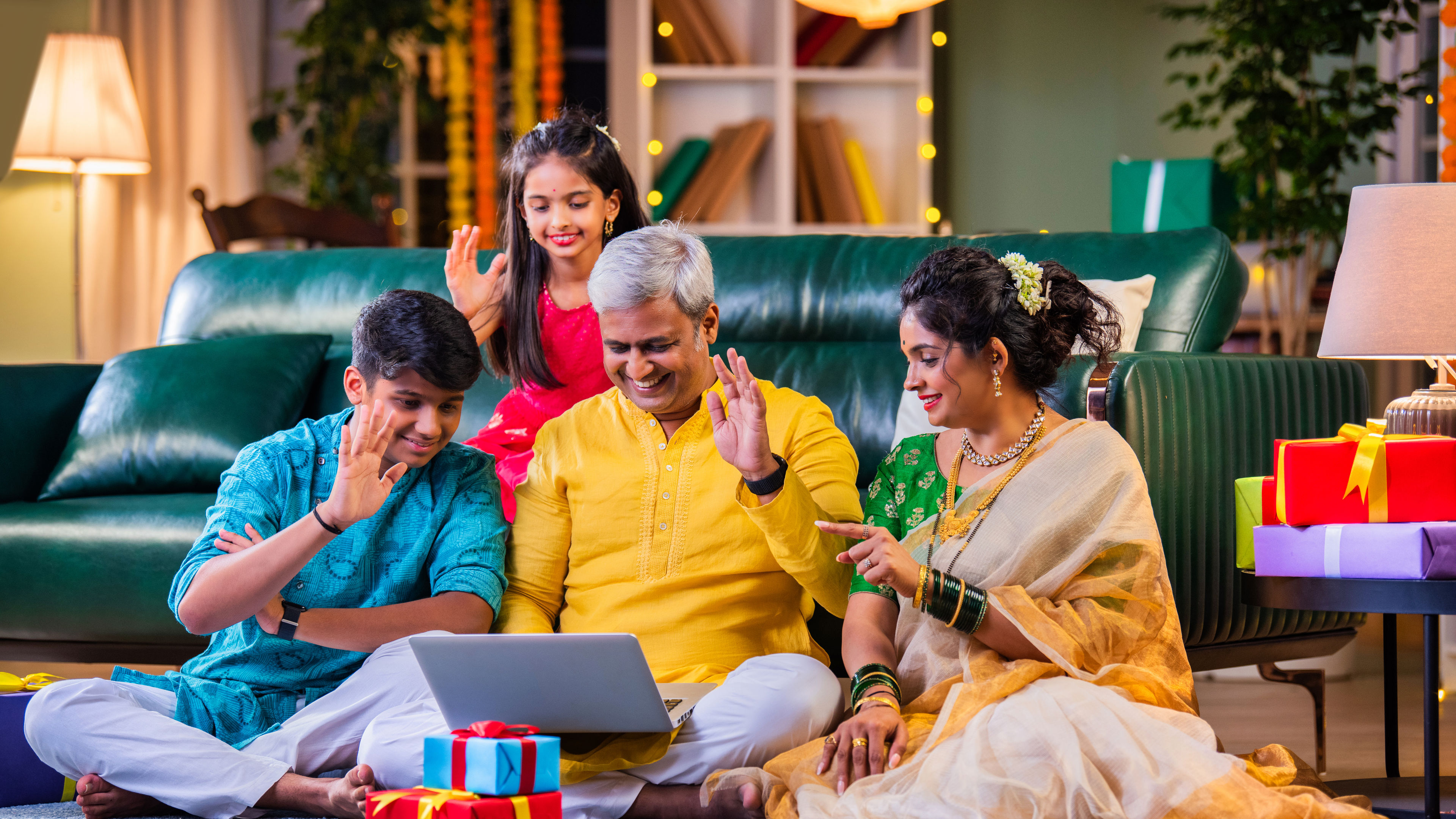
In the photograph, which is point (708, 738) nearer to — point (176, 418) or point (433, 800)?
point (433, 800)

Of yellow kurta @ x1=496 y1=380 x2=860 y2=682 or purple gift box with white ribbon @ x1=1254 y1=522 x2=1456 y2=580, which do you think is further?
yellow kurta @ x1=496 y1=380 x2=860 y2=682

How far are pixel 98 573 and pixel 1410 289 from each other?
2.41m

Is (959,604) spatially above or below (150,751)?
above

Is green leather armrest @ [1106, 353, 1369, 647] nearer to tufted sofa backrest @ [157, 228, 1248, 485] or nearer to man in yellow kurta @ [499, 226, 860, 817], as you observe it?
tufted sofa backrest @ [157, 228, 1248, 485]

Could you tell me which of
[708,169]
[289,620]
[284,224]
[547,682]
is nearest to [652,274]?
[547,682]

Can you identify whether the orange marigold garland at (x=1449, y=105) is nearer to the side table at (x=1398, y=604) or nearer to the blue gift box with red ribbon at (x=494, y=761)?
the side table at (x=1398, y=604)

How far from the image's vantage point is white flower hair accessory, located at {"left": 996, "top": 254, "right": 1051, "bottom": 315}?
6.12 ft

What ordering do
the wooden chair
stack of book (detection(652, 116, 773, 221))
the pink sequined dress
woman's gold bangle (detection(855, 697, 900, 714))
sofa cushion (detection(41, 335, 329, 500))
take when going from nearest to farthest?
1. woman's gold bangle (detection(855, 697, 900, 714))
2. the pink sequined dress
3. sofa cushion (detection(41, 335, 329, 500))
4. the wooden chair
5. stack of book (detection(652, 116, 773, 221))

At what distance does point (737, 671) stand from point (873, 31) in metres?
3.91

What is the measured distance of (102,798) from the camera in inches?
74.5

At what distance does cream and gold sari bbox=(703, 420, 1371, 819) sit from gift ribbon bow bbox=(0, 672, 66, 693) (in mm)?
1085

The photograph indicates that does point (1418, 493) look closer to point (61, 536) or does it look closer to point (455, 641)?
point (455, 641)

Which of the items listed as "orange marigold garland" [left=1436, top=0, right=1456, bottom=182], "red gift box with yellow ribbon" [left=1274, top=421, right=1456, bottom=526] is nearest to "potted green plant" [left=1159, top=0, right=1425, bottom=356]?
"orange marigold garland" [left=1436, top=0, right=1456, bottom=182]

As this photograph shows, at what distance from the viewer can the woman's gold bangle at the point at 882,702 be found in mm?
1763
